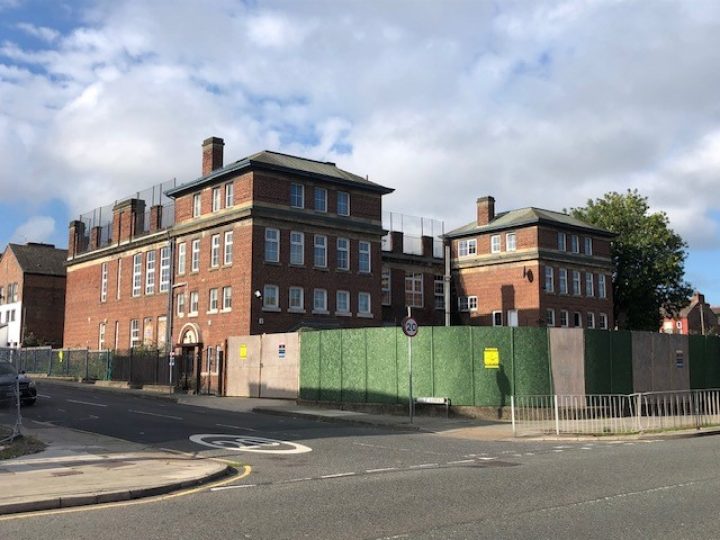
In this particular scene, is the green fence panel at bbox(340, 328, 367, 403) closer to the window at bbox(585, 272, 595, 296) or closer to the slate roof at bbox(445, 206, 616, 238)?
the slate roof at bbox(445, 206, 616, 238)

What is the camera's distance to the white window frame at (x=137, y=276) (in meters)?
50.3

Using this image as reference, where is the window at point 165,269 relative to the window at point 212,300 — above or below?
above

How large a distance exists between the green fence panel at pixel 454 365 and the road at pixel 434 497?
653 cm

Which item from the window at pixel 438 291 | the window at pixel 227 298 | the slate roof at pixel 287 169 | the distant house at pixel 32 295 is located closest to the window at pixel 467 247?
the window at pixel 438 291

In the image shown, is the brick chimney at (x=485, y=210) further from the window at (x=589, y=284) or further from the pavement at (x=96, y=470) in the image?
the pavement at (x=96, y=470)

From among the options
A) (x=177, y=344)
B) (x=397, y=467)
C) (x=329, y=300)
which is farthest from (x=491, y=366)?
(x=177, y=344)

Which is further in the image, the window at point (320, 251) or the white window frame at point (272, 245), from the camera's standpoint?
the window at point (320, 251)

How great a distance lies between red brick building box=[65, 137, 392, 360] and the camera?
40.2 m

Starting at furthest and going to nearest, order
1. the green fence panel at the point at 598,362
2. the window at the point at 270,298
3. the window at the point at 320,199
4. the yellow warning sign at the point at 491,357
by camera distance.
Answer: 1. the window at the point at 320,199
2. the window at the point at 270,298
3. the green fence panel at the point at 598,362
4. the yellow warning sign at the point at 491,357

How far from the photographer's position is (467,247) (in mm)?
61438

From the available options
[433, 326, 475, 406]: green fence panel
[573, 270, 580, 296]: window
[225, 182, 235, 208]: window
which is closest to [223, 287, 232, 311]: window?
[225, 182, 235, 208]: window

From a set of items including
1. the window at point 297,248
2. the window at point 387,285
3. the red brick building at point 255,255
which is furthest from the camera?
the window at point 387,285

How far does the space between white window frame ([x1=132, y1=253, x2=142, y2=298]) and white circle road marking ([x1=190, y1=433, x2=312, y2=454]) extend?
34.4m

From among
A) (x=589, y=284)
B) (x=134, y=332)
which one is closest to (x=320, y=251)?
(x=134, y=332)
